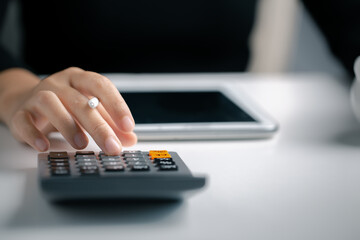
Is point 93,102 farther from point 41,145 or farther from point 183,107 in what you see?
point 183,107

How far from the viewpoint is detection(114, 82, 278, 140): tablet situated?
0.59 m

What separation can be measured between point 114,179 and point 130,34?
90 cm

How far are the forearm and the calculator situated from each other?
0.21 meters

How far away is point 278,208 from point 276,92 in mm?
467

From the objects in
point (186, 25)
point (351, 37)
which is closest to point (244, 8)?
point (186, 25)

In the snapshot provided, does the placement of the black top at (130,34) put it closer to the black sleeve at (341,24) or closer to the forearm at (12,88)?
the black sleeve at (341,24)

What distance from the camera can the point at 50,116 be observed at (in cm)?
50

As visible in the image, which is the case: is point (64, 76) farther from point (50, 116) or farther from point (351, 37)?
point (351, 37)

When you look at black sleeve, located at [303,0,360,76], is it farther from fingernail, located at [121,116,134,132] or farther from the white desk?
fingernail, located at [121,116,134,132]

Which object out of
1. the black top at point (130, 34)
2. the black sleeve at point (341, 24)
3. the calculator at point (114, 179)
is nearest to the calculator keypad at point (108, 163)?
the calculator at point (114, 179)

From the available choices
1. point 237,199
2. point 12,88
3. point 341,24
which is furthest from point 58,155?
point 341,24

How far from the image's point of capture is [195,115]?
63 cm

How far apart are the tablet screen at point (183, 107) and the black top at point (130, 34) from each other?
1.71ft

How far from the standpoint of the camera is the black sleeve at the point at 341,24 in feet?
3.05
